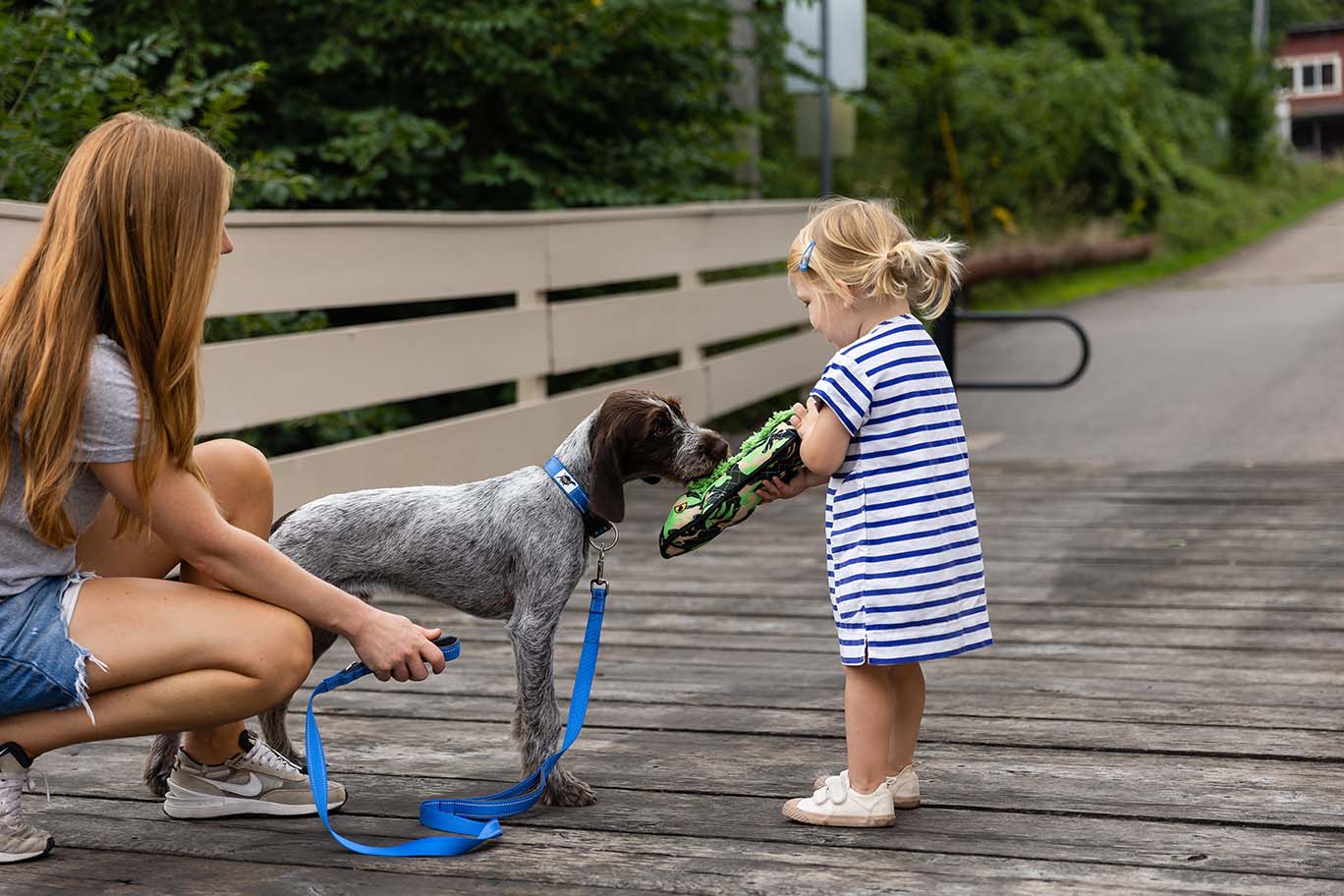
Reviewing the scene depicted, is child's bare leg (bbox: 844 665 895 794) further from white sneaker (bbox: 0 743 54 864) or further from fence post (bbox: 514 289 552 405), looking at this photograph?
fence post (bbox: 514 289 552 405)

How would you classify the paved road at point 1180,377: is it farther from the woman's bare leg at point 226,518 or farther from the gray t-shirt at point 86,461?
the gray t-shirt at point 86,461

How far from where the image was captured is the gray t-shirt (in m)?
2.67

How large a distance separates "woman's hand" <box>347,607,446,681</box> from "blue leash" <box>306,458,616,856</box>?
0.06m

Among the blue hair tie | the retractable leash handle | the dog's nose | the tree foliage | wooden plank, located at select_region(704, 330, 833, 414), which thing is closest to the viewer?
the retractable leash handle

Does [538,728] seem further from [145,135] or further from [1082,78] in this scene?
[1082,78]

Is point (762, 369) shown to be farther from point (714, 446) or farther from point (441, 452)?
point (714, 446)

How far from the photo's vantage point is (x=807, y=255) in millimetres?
3096

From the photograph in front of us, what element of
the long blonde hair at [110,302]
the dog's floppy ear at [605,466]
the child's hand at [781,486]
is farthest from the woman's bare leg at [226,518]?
the child's hand at [781,486]

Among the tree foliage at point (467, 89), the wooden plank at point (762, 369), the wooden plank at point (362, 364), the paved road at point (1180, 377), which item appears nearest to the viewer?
the wooden plank at point (362, 364)

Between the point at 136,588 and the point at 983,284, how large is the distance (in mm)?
15795

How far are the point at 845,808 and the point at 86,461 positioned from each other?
1527mm

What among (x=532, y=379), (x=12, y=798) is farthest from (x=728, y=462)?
(x=532, y=379)

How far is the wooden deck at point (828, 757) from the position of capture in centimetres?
277

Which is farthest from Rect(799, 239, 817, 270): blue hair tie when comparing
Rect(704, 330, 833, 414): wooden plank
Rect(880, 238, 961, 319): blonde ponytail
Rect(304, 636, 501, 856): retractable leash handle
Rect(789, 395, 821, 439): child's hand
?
Rect(704, 330, 833, 414): wooden plank
